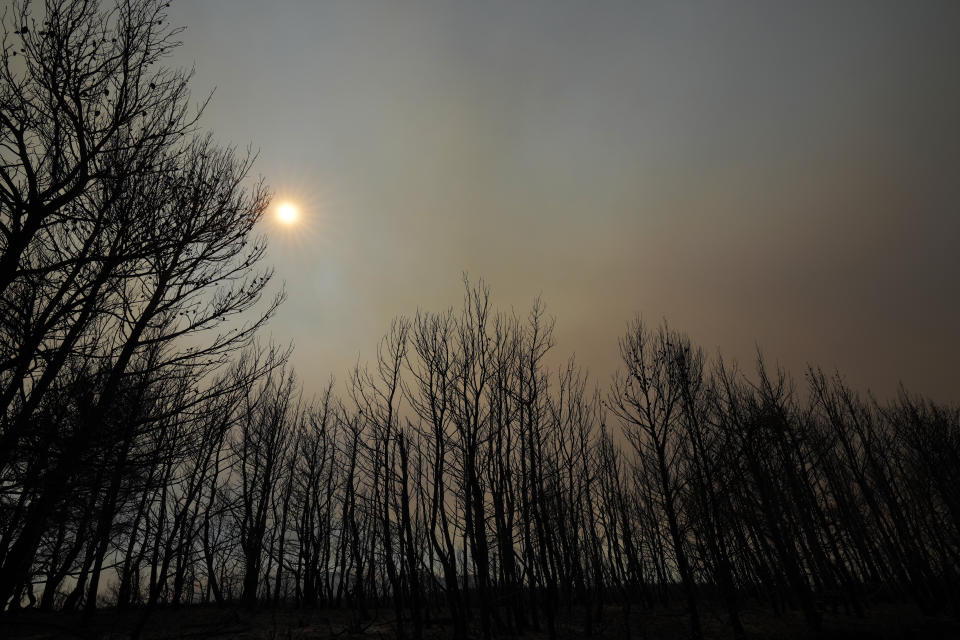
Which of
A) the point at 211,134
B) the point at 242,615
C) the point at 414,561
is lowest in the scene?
the point at 242,615

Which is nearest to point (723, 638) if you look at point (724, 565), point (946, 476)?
point (724, 565)

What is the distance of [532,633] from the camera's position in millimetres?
11961

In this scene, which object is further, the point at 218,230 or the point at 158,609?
the point at 158,609

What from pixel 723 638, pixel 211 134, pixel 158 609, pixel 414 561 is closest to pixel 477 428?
pixel 414 561

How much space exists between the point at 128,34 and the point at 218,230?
2125mm

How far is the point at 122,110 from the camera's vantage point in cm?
450

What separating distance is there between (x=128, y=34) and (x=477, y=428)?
8834 mm

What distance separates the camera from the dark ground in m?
11.7

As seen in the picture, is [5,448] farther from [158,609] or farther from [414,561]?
[158,609]

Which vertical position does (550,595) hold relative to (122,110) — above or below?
below

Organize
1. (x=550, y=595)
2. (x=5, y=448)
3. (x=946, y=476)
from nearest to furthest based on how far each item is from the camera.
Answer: (x=5, y=448) < (x=550, y=595) < (x=946, y=476)

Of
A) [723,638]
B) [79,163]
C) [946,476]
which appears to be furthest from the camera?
[946,476]

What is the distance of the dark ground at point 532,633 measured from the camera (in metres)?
11.7

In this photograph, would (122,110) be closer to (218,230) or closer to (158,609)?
(218,230)
